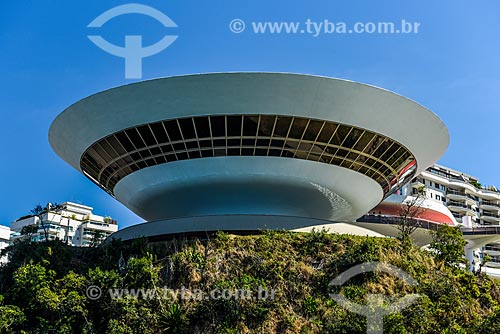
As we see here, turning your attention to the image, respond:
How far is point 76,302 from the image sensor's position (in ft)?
56.3

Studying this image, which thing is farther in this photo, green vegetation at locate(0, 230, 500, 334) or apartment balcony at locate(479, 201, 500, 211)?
apartment balcony at locate(479, 201, 500, 211)

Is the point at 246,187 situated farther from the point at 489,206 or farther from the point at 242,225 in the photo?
the point at 489,206

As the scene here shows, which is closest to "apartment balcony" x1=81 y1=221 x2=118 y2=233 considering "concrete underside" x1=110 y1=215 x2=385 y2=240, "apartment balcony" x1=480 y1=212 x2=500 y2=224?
"apartment balcony" x1=480 y1=212 x2=500 y2=224

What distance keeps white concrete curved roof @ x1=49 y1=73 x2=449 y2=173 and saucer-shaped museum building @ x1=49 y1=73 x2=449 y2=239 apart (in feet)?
0.12

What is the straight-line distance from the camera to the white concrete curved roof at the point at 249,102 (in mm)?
19797

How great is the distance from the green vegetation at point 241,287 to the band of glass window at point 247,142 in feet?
10.3

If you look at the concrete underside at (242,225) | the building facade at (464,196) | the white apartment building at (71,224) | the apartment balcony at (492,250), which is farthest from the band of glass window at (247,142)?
the apartment balcony at (492,250)

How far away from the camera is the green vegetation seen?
54.1ft

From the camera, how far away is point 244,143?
21047mm

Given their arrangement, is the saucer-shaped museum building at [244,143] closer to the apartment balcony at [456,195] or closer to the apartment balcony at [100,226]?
the apartment balcony at [100,226]

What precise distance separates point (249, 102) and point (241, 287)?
20.7 feet

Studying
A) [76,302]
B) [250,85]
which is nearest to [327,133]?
[250,85]

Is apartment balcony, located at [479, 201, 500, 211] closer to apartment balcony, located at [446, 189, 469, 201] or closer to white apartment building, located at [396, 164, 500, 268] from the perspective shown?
white apartment building, located at [396, 164, 500, 268]

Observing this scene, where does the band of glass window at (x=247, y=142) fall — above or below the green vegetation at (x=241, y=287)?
above
